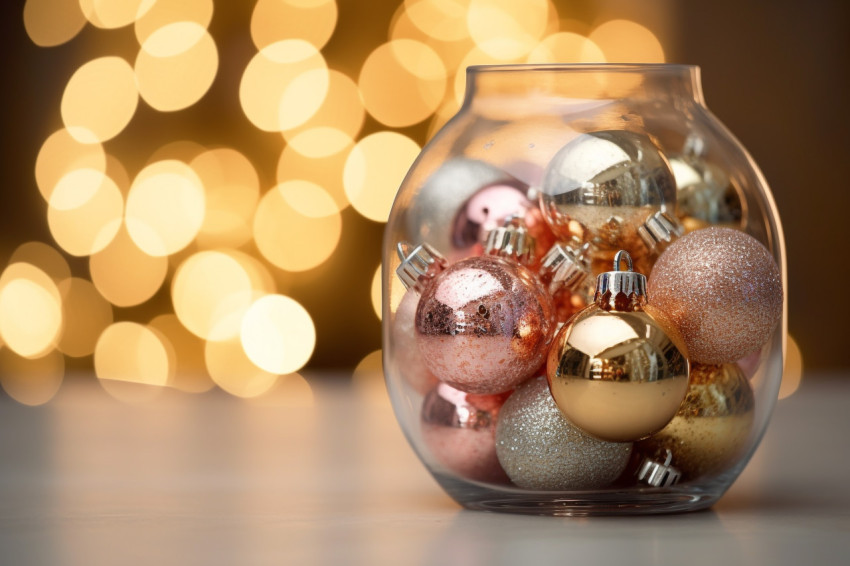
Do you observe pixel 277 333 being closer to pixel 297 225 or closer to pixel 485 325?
pixel 297 225

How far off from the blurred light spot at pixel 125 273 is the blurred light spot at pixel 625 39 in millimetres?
814

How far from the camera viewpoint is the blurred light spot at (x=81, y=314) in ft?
6.38

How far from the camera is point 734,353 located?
22.9 inches

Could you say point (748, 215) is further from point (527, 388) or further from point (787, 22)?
point (787, 22)

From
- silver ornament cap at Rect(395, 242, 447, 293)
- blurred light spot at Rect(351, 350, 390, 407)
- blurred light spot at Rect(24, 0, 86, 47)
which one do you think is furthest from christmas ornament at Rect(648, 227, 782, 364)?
blurred light spot at Rect(24, 0, 86, 47)

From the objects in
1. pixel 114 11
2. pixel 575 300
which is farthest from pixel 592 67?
pixel 114 11

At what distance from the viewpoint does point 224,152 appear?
1937 mm

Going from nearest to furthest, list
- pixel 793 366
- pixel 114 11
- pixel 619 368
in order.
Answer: pixel 619 368, pixel 114 11, pixel 793 366

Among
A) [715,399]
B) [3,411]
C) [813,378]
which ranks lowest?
[813,378]

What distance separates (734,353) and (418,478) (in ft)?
0.86

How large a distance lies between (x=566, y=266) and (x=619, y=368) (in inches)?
2.9

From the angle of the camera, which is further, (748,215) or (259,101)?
(259,101)

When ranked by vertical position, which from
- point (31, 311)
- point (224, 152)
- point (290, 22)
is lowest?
point (31, 311)

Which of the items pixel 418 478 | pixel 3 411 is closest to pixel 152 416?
pixel 3 411
